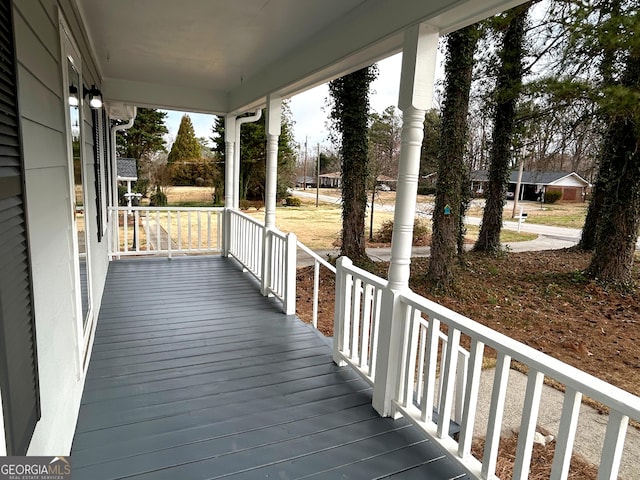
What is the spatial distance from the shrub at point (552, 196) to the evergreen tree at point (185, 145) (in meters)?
20.6

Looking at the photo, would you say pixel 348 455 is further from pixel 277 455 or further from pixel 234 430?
pixel 234 430

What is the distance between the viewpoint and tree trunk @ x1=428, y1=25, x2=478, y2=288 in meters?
6.48

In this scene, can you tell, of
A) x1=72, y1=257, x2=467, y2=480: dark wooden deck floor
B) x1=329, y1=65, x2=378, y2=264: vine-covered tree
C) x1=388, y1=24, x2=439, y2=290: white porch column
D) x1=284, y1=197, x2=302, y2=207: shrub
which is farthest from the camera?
x1=284, y1=197, x2=302, y2=207: shrub

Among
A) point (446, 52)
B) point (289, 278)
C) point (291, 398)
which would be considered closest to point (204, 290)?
point (289, 278)

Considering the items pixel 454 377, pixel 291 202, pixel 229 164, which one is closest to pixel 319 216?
pixel 291 202

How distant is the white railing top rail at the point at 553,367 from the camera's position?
51.3 inches

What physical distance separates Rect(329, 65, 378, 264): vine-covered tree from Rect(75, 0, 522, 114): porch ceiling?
107 inches

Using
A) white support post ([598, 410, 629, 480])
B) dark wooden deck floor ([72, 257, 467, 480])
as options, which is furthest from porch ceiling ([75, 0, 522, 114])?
dark wooden deck floor ([72, 257, 467, 480])

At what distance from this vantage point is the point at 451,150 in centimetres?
671

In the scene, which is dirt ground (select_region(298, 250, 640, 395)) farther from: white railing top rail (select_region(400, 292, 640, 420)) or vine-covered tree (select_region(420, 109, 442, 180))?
white railing top rail (select_region(400, 292, 640, 420))

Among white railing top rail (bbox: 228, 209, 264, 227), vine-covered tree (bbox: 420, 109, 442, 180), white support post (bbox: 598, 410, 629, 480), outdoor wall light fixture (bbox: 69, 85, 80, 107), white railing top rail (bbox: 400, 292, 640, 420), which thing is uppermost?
vine-covered tree (bbox: 420, 109, 442, 180)

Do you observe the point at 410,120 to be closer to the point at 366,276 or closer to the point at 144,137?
the point at 366,276

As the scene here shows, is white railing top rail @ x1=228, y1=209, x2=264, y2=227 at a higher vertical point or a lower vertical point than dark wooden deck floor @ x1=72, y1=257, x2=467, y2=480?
higher

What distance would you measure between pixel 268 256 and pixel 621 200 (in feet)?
19.7
